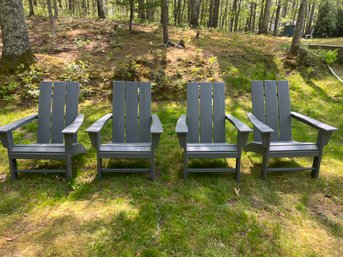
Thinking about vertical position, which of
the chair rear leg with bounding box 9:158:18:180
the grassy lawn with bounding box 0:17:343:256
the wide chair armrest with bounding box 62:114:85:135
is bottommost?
the grassy lawn with bounding box 0:17:343:256

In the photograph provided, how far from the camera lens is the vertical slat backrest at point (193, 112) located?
4227 millimetres

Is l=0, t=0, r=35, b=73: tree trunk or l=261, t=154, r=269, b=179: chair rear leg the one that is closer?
l=261, t=154, r=269, b=179: chair rear leg

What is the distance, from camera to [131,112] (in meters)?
4.29

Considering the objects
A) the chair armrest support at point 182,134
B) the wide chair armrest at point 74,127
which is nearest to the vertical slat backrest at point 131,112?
the wide chair armrest at point 74,127

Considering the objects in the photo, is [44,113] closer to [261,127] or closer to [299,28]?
[261,127]

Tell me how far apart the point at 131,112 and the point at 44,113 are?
1332 mm

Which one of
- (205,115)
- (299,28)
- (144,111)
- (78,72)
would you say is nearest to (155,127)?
(144,111)

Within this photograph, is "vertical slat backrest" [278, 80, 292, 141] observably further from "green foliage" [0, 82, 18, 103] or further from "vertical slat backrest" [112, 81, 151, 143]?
"green foliage" [0, 82, 18, 103]

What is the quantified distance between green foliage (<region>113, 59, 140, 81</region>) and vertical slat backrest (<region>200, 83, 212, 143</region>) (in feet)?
10.3

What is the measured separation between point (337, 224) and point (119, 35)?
8.95 metres

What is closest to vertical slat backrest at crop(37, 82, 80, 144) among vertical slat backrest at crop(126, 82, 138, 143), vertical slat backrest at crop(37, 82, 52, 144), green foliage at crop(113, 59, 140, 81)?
vertical slat backrest at crop(37, 82, 52, 144)

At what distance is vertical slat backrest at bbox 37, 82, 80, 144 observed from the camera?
4133 millimetres

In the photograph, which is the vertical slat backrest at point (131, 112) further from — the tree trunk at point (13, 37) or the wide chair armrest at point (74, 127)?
the tree trunk at point (13, 37)

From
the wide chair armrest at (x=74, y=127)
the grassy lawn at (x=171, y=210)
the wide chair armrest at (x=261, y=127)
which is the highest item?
the wide chair armrest at (x=261, y=127)
